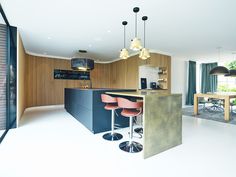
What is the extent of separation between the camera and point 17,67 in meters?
3.49

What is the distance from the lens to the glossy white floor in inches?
67.6

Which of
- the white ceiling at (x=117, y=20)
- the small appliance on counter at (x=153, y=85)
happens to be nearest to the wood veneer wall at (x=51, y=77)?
the small appliance on counter at (x=153, y=85)

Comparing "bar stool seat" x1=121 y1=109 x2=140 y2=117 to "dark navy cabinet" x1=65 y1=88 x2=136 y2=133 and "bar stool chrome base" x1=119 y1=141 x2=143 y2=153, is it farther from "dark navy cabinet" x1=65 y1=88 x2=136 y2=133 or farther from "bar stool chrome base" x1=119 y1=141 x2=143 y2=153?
"dark navy cabinet" x1=65 y1=88 x2=136 y2=133

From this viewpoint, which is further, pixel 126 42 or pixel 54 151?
pixel 126 42

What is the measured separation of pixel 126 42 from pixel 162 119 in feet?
10.2

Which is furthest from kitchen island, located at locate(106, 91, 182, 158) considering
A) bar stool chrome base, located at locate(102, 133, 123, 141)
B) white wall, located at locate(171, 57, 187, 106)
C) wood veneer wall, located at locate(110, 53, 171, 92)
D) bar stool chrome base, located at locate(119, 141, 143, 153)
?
white wall, located at locate(171, 57, 187, 106)

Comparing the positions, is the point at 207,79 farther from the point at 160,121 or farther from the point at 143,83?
the point at 160,121

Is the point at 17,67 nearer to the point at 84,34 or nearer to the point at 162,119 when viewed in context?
the point at 84,34

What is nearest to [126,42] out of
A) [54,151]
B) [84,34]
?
[84,34]

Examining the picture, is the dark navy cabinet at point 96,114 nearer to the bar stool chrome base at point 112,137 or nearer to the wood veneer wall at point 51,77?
the bar stool chrome base at point 112,137

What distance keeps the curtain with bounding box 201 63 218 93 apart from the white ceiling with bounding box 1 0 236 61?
4.40 m

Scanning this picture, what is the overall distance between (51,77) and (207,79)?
9181 mm

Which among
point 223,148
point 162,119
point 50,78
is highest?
point 50,78

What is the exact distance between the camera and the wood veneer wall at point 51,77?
615 cm
